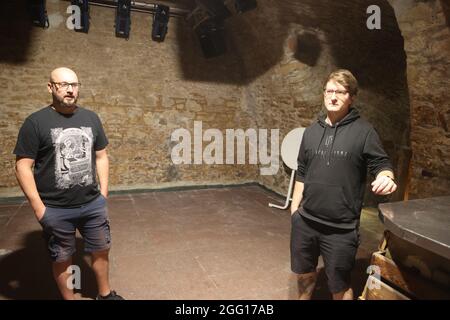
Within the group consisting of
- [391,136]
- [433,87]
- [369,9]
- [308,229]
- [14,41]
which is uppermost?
[369,9]

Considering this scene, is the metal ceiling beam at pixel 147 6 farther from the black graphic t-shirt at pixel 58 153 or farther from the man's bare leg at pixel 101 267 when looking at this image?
the man's bare leg at pixel 101 267

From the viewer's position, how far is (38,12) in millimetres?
4477

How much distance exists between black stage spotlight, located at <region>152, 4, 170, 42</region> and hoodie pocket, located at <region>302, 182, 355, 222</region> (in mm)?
4406

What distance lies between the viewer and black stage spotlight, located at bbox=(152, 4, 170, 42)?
5121 mm

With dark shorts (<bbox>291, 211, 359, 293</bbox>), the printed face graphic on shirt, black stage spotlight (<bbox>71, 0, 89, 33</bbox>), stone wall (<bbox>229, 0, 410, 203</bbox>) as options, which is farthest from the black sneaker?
black stage spotlight (<bbox>71, 0, 89, 33</bbox>)

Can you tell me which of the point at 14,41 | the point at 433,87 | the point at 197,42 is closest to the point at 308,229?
the point at 433,87

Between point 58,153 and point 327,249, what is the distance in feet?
5.94

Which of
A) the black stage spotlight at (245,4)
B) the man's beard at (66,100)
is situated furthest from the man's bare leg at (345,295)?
the black stage spotlight at (245,4)

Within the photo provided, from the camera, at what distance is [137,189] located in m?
5.41

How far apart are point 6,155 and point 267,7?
14.9 feet

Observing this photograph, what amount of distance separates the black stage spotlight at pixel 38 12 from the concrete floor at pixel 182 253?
2764 millimetres

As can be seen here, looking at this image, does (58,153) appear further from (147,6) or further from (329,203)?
(147,6)

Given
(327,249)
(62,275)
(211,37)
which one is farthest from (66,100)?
(211,37)
